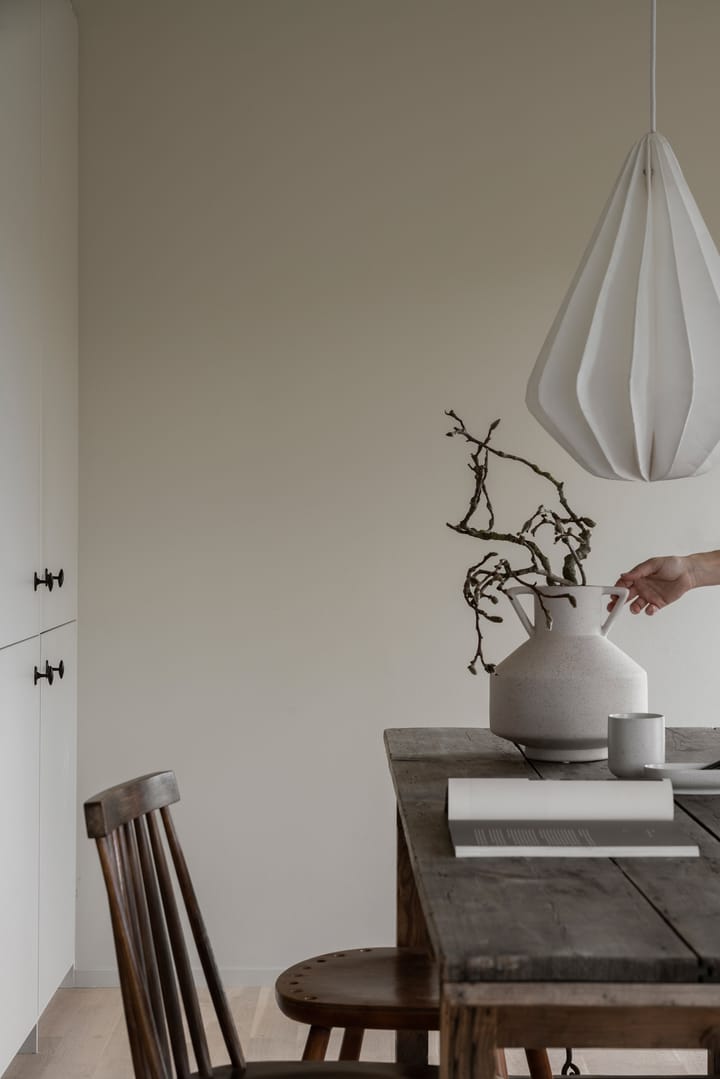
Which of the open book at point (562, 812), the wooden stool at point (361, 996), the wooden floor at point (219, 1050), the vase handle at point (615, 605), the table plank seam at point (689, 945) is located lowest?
the wooden floor at point (219, 1050)

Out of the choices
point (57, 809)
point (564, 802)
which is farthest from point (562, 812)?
point (57, 809)

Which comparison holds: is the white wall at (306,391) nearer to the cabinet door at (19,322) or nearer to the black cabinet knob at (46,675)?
the black cabinet knob at (46,675)

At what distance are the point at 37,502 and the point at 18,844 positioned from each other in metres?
0.78

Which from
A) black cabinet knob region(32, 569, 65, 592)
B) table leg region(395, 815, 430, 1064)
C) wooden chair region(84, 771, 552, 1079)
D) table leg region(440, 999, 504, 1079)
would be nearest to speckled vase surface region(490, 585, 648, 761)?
table leg region(395, 815, 430, 1064)

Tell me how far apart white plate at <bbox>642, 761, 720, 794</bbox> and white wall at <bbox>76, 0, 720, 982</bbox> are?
1.54 metres

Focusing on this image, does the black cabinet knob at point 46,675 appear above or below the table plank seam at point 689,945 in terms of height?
above

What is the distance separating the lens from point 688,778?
167 cm

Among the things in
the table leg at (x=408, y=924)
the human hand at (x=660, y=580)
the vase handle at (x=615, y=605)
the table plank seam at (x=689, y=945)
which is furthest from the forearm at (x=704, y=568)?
the table plank seam at (x=689, y=945)

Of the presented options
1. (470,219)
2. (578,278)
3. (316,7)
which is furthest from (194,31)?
(578,278)

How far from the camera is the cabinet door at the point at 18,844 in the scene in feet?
7.95

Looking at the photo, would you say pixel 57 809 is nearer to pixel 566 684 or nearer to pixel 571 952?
pixel 566 684

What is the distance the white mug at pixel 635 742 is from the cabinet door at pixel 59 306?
5.09 feet

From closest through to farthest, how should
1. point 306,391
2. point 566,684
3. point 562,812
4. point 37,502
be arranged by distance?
point 562,812 < point 566,684 < point 37,502 < point 306,391

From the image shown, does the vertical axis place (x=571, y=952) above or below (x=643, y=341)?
below
